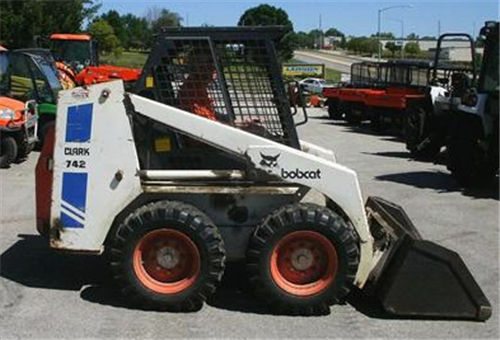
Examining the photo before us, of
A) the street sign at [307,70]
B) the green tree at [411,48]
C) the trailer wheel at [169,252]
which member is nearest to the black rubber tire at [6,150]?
the trailer wheel at [169,252]

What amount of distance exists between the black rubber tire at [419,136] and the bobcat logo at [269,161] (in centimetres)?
975

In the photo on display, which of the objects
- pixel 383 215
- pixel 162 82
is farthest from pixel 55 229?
pixel 383 215

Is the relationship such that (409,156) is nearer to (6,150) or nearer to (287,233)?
(6,150)

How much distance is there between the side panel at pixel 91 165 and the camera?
5.41m

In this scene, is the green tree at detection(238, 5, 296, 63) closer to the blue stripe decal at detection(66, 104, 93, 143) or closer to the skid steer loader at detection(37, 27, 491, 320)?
the skid steer loader at detection(37, 27, 491, 320)

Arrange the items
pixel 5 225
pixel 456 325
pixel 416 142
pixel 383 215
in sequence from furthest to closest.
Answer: pixel 416 142 < pixel 5 225 < pixel 383 215 < pixel 456 325

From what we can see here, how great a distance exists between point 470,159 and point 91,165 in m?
7.19

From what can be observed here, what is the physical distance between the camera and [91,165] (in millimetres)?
5426

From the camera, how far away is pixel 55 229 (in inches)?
217

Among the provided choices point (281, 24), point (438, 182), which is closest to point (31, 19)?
point (438, 182)

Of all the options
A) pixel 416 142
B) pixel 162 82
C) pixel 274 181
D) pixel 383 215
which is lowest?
pixel 416 142

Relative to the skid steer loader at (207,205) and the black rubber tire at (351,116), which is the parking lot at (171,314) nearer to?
the skid steer loader at (207,205)

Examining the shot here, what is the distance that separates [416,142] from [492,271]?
841 centimetres

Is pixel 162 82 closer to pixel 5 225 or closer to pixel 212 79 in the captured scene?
pixel 212 79
